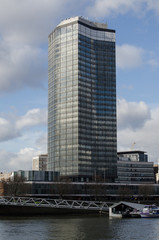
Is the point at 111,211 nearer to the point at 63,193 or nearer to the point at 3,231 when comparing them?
the point at 3,231

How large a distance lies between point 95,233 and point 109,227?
1175 cm

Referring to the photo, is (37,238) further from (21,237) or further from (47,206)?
(47,206)

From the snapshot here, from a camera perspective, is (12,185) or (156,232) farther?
(12,185)

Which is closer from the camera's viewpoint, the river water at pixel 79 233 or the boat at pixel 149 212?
the river water at pixel 79 233

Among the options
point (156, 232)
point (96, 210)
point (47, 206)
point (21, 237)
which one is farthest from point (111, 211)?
point (21, 237)

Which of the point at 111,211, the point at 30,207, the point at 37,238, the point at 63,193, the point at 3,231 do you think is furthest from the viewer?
the point at 63,193

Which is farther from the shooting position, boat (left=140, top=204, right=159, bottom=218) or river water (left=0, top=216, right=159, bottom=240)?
boat (left=140, top=204, right=159, bottom=218)

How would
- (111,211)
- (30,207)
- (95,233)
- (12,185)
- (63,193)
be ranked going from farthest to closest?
(63,193), (12,185), (30,207), (111,211), (95,233)

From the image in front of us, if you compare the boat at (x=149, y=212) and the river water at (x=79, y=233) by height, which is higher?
the river water at (x=79, y=233)

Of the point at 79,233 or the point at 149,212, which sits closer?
the point at 79,233

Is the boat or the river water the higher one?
the river water

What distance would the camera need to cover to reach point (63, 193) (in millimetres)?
187625

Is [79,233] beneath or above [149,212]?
above

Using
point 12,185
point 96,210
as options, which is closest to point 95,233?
point 96,210
